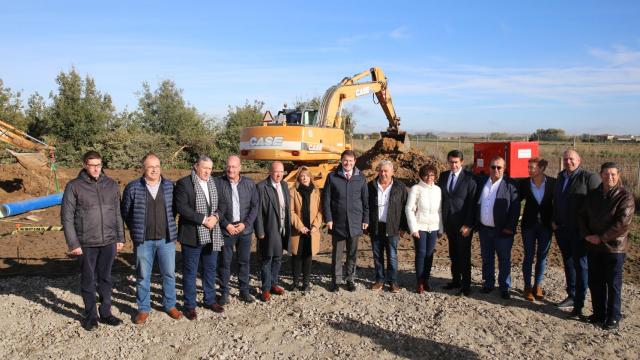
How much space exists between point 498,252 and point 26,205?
12.0m

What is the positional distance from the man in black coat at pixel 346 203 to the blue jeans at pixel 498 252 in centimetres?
161

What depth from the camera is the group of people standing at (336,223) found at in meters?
5.30

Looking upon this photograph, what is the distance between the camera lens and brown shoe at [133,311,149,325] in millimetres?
5598

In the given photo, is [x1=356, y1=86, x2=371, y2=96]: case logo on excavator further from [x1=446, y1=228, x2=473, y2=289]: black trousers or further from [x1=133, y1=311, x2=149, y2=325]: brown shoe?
[x1=133, y1=311, x2=149, y2=325]: brown shoe

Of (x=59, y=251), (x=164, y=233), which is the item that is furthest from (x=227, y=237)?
(x=59, y=251)

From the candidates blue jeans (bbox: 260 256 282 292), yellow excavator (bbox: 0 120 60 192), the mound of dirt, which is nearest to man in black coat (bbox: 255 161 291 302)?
blue jeans (bbox: 260 256 282 292)

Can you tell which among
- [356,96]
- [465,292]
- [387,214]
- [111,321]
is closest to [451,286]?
[465,292]

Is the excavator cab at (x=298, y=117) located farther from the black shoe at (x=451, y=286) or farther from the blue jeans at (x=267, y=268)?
the black shoe at (x=451, y=286)

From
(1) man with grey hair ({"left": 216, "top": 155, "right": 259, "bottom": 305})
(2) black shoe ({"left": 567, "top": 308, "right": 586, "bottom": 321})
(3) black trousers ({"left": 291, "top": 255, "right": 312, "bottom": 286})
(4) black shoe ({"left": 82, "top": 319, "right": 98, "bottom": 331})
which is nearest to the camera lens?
(4) black shoe ({"left": 82, "top": 319, "right": 98, "bottom": 331})

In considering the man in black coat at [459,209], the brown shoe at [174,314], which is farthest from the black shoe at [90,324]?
the man in black coat at [459,209]

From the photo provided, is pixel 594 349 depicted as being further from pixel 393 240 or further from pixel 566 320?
pixel 393 240

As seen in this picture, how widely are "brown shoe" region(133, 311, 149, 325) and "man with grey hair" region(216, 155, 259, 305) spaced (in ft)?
3.14

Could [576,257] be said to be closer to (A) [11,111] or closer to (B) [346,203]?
(B) [346,203]

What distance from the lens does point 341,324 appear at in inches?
220
